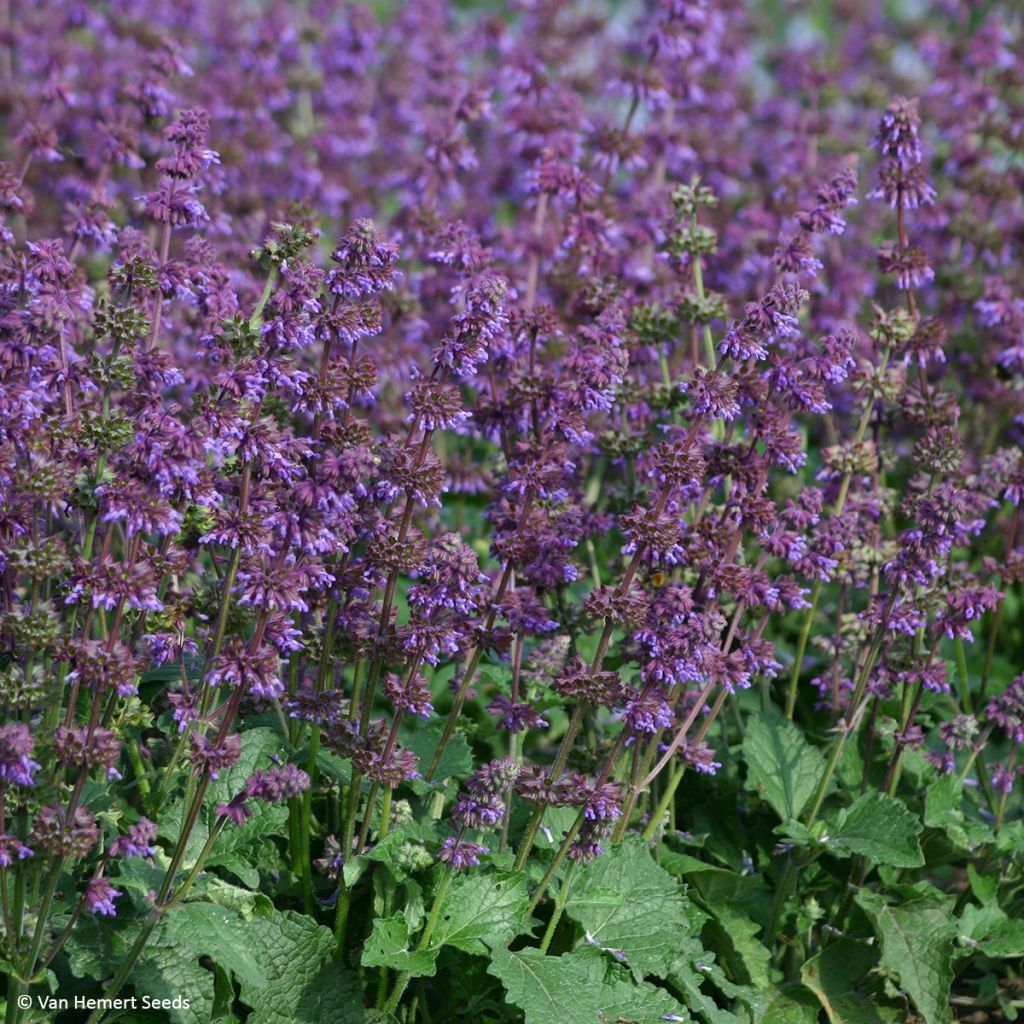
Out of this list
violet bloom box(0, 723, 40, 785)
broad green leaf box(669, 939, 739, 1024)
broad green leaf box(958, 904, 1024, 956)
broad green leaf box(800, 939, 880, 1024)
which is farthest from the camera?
broad green leaf box(800, 939, 880, 1024)

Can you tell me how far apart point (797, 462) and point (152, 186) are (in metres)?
4.88

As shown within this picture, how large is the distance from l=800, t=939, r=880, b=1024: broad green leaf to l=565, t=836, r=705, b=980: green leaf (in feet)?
1.91

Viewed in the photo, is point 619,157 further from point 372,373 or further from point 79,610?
point 79,610

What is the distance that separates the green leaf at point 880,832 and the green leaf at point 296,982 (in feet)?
5.47

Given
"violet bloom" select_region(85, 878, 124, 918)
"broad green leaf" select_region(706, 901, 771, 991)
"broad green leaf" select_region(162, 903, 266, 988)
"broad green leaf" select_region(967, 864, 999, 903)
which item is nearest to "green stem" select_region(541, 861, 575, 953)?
"broad green leaf" select_region(706, 901, 771, 991)

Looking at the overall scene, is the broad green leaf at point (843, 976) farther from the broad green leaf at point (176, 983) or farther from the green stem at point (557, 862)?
the broad green leaf at point (176, 983)

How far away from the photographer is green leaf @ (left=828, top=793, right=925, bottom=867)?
475 cm

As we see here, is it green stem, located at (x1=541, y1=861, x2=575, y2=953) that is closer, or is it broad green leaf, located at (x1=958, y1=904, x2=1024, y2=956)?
green stem, located at (x1=541, y1=861, x2=575, y2=953)

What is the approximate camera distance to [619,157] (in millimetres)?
7113

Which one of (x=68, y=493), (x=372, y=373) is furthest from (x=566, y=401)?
(x=68, y=493)

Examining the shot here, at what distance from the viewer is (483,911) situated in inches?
175

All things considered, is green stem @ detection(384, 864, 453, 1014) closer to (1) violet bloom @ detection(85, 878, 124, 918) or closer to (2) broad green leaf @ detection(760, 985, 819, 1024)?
(1) violet bloom @ detection(85, 878, 124, 918)

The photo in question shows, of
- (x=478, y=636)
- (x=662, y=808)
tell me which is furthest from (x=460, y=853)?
(x=662, y=808)

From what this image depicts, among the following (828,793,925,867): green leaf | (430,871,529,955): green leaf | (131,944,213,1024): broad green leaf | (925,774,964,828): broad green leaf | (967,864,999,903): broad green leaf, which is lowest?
(131,944,213,1024): broad green leaf
